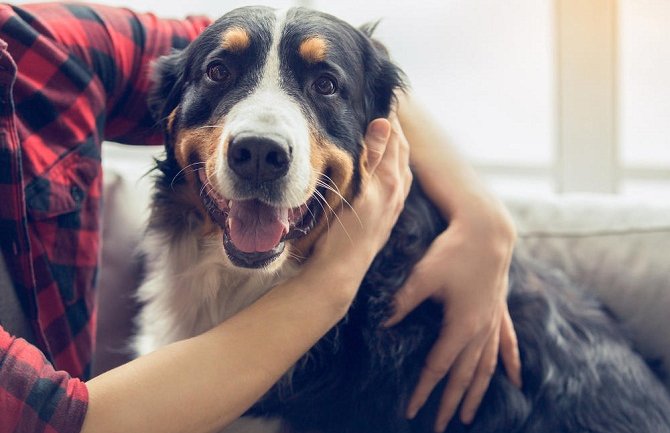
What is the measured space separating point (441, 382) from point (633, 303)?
57 centimetres

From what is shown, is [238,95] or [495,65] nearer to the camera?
[238,95]

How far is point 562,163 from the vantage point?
2.79 m

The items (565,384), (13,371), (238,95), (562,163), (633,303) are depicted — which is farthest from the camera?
(562,163)

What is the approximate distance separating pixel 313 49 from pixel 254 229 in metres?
0.32

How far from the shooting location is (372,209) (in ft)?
4.24

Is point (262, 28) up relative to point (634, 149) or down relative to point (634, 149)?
up

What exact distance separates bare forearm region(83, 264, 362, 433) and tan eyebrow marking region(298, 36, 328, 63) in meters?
0.37

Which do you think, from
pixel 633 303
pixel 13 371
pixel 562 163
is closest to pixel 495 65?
pixel 562 163

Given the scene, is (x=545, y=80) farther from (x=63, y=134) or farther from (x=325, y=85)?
(x=63, y=134)

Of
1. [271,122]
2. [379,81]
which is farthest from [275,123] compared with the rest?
[379,81]

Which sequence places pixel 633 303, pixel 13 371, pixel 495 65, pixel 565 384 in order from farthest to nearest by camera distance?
pixel 495 65 → pixel 633 303 → pixel 565 384 → pixel 13 371

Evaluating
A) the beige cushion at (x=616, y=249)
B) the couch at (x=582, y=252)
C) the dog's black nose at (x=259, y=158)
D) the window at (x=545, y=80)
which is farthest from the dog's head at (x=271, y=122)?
the window at (x=545, y=80)

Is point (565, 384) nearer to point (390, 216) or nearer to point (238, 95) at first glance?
point (390, 216)

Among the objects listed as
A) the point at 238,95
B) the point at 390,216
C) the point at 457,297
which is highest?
the point at 238,95
